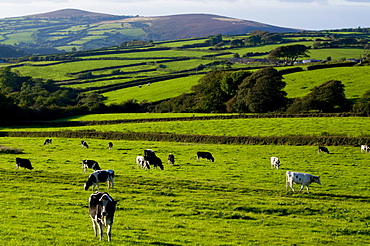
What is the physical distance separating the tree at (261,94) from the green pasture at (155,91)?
81.7 feet

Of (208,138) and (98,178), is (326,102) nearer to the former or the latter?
(208,138)

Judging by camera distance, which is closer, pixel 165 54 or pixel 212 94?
pixel 212 94

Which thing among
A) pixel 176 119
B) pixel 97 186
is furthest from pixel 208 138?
pixel 97 186

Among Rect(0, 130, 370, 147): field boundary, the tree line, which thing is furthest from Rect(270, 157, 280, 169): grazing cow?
the tree line

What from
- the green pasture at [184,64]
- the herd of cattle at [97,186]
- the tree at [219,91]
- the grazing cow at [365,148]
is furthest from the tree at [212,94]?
the green pasture at [184,64]

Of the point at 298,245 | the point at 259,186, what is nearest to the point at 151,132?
the point at 259,186

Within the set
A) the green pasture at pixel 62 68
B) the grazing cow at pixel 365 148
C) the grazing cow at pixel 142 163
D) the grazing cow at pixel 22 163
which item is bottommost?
the grazing cow at pixel 365 148

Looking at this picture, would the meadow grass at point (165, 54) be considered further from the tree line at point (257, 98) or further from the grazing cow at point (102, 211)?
the grazing cow at point (102, 211)

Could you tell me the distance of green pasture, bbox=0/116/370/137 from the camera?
57250 mm

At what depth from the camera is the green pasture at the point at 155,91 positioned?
4334 inches

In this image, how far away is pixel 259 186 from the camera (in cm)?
3070

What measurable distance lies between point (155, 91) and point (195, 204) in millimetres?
92622

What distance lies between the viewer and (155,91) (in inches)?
4569

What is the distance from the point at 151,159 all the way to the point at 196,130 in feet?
85.3
